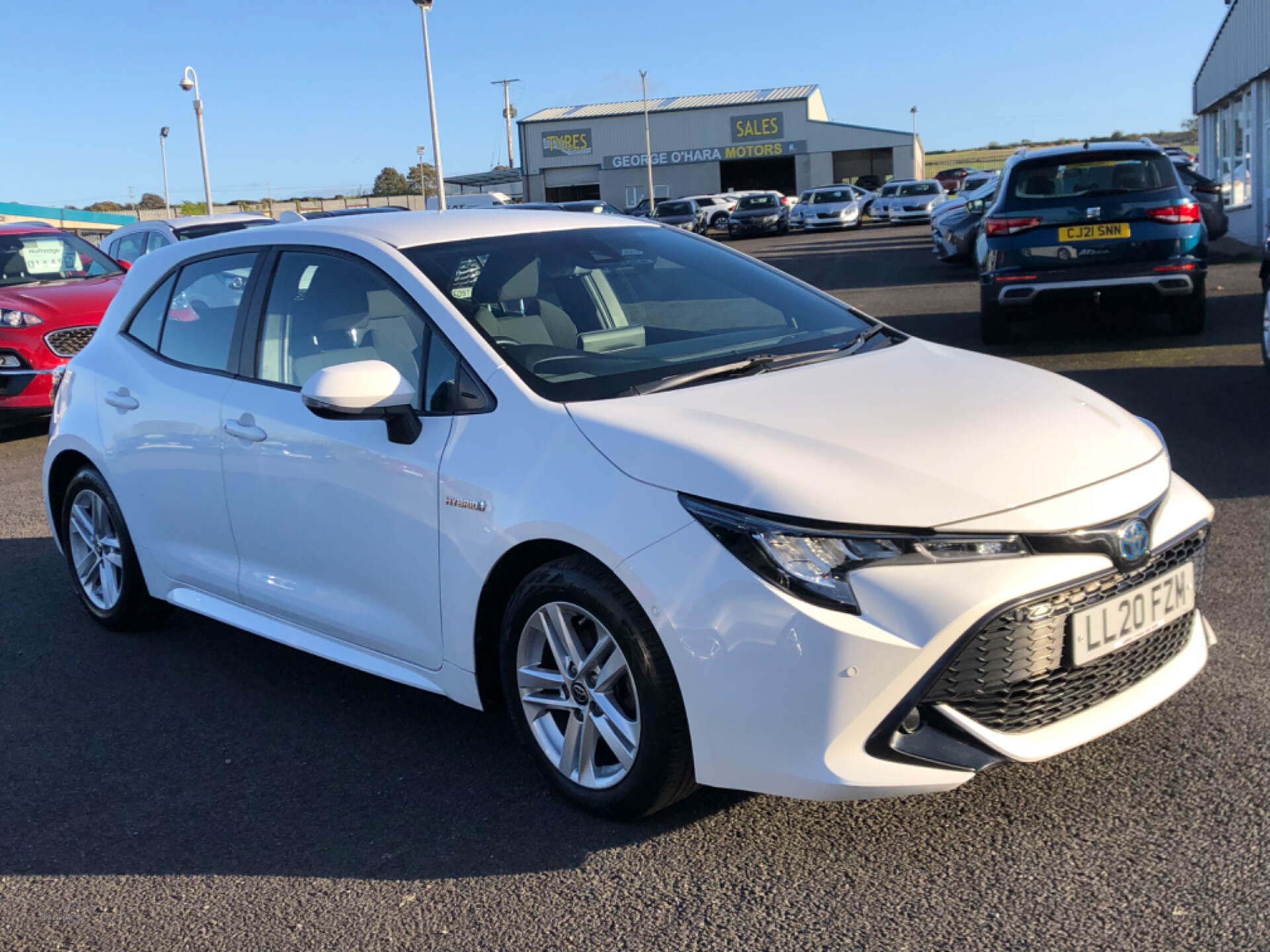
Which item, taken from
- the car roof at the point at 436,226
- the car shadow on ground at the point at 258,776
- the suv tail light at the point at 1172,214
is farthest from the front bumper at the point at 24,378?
the suv tail light at the point at 1172,214

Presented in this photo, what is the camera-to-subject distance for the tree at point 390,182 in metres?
111

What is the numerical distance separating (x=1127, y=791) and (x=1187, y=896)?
1.64 feet

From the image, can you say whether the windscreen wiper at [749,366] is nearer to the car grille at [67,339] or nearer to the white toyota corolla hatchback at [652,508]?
the white toyota corolla hatchback at [652,508]

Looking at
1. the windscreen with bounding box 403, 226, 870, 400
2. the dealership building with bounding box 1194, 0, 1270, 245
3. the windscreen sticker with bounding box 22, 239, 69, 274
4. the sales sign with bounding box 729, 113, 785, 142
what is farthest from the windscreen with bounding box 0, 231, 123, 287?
the sales sign with bounding box 729, 113, 785, 142

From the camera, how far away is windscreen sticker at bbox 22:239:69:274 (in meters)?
11.7

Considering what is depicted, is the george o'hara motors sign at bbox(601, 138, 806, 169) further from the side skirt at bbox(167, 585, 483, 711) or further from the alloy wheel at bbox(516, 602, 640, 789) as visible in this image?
the alloy wheel at bbox(516, 602, 640, 789)

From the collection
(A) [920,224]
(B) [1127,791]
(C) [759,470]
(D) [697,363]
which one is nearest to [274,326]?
(D) [697,363]

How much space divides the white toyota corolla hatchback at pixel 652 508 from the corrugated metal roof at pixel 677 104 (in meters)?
68.7

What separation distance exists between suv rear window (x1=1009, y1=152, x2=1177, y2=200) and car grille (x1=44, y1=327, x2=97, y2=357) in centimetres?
799

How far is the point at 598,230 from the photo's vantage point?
4.46 m

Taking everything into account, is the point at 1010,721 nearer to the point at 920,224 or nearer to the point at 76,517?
the point at 76,517

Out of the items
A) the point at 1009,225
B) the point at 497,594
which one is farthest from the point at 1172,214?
the point at 497,594

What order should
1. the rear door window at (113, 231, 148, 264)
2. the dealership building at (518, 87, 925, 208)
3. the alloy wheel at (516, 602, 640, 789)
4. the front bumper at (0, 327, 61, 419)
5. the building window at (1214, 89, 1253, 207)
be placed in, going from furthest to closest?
the dealership building at (518, 87, 925, 208) < the building window at (1214, 89, 1253, 207) < the rear door window at (113, 231, 148, 264) < the front bumper at (0, 327, 61, 419) < the alloy wheel at (516, 602, 640, 789)

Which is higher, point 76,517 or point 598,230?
point 598,230
